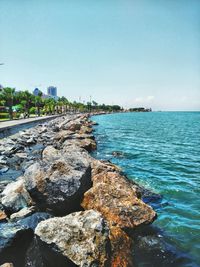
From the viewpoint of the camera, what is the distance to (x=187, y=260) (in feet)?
21.3

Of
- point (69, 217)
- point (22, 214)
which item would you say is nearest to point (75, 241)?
point (69, 217)

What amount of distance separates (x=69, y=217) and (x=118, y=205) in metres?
1.80

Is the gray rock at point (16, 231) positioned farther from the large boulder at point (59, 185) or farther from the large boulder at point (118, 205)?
the large boulder at point (118, 205)

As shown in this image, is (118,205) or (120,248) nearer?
(120,248)

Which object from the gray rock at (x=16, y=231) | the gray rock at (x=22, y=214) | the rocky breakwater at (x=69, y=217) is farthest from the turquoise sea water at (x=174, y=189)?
the gray rock at (x=22, y=214)

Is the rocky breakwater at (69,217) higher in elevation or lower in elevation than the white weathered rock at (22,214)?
higher

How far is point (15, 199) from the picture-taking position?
8305 millimetres

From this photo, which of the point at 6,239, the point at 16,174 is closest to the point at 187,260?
the point at 6,239

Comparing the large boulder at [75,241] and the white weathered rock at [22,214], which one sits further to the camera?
the white weathered rock at [22,214]

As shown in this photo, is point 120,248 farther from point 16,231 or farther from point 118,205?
point 16,231

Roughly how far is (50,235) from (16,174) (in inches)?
361

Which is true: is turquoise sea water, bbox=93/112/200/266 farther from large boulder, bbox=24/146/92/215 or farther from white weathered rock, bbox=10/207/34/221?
white weathered rock, bbox=10/207/34/221

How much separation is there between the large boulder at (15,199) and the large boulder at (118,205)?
2072 millimetres

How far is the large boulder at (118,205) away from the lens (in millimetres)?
6785
